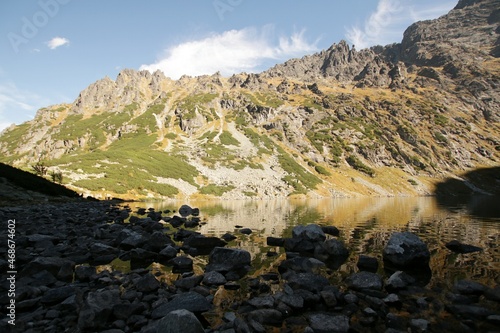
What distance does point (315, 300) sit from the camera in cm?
974

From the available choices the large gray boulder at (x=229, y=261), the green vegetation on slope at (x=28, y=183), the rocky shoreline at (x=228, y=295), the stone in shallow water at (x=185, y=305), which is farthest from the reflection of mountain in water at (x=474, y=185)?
the stone in shallow water at (x=185, y=305)

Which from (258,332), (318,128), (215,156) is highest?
(318,128)

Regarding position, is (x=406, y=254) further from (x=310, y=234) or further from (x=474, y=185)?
(x=474, y=185)

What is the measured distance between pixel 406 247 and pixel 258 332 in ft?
36.4

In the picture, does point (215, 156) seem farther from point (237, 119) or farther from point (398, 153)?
point (398, 153)

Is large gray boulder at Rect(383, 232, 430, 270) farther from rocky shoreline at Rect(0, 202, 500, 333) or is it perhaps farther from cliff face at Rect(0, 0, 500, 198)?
cliff face at Rect(0, 0, 500, 198)

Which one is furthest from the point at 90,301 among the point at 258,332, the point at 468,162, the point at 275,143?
the point at 468,162

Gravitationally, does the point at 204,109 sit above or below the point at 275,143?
above

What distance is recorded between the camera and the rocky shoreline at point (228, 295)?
25.6ft

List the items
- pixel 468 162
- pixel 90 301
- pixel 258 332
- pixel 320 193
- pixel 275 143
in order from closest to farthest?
pixel 258 332, pixel 90 301, pixel 320 193, pixel 275 143, pixel 468 162

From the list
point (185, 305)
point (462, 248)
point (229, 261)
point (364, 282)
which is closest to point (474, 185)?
point (462, 248)

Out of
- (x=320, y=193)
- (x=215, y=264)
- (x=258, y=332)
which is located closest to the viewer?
(x=258, y=332)

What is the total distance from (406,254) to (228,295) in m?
9.79

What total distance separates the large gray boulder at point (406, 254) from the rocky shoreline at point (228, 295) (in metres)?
0.05
